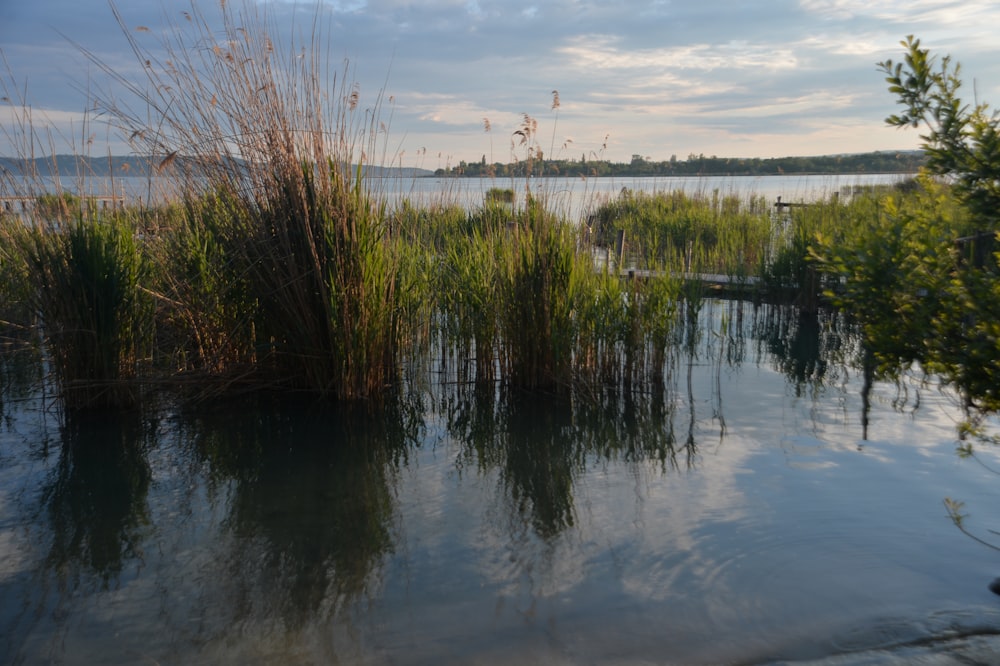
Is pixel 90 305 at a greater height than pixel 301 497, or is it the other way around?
pixel 90 305

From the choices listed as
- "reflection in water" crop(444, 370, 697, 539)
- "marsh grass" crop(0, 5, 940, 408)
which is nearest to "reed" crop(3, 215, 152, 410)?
"marsh grass" crop(0, 5, 940, 408)

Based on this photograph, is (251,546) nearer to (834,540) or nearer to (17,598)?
(17,598)

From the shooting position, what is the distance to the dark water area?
8.68 feet

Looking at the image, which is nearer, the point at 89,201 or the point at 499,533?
the point at 499,533

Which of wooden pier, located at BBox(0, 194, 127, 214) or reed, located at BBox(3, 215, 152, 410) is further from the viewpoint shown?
wooden pier, located at BBox(0, 194, 127, 214)

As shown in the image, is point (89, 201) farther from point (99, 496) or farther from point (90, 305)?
point (99, 496)

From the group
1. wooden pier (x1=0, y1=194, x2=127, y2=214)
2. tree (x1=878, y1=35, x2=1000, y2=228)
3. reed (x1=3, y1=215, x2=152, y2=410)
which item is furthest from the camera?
wooden pier (x1=0, y1=194, x2=127, y2=214)

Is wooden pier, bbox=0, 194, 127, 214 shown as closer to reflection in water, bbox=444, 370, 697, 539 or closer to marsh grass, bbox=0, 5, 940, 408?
marsh grass, bbox=0, 5, 940, 408

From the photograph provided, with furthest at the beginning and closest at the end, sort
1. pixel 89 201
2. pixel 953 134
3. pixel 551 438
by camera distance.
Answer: pixel 89 201 < pixel 551 438 < pixel 953 134

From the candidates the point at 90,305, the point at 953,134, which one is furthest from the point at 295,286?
the point at 953,134

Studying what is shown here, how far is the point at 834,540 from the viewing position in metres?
3.36

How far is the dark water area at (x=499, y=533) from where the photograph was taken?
8.68ft

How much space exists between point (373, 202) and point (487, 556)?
2.84 meters

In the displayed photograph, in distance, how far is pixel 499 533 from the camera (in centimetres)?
346
